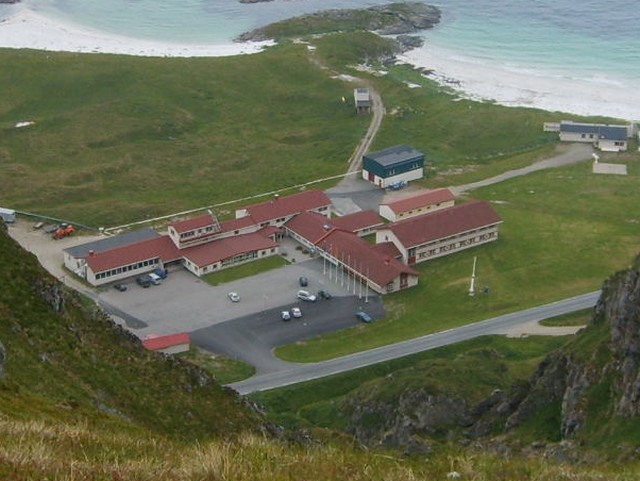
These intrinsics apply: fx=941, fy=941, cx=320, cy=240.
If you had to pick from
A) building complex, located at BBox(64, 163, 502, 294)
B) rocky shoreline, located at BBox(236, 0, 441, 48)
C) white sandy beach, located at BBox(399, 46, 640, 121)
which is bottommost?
building complex, located at BBox(64, 163, 502, 294)

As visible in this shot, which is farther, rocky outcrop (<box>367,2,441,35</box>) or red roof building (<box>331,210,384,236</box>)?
rocky outcrop (<box>367,2,441,35</box>)

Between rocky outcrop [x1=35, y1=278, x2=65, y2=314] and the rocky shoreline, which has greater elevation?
the rocky shoreline

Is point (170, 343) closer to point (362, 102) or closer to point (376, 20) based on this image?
point (362, 102)

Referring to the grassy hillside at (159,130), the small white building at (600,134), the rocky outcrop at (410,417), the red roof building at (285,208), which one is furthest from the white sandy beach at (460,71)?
the rocky outcrop at (410,417)

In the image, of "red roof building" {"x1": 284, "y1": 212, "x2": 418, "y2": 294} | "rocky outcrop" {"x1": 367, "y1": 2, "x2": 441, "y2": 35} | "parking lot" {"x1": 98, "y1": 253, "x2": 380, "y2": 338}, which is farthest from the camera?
"rocky outcrop" {"x1": 367, "y1": 2, "x2": 441, "y2": 35}

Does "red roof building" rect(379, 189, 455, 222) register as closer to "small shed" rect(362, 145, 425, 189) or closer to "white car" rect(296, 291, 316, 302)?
"small shed" rect(362, 145, 425, 189)

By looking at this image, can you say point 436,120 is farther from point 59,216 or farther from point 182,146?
point 59,216

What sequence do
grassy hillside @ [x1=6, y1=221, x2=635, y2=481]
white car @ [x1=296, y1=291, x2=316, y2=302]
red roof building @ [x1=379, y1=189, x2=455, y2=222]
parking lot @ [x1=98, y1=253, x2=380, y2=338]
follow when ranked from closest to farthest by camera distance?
grassy hillside @ [x1=6, y1=221, x2=635, y2=481] < parking lot @ [x1=98, y1=253, x2=380, y2=338] < white car @ [x1=296, y1=291, x2=316, y2=302] < red roof building @ [x1=379, y1=189, x2=455, y2=222]

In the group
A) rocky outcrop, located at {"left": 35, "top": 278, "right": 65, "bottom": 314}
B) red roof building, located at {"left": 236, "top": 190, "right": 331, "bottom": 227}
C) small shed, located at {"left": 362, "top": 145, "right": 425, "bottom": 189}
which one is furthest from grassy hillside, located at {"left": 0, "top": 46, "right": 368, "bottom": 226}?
rocky outcrop, located at {"left": 35, "top": 278, "right": 65, "bottom": 314}
